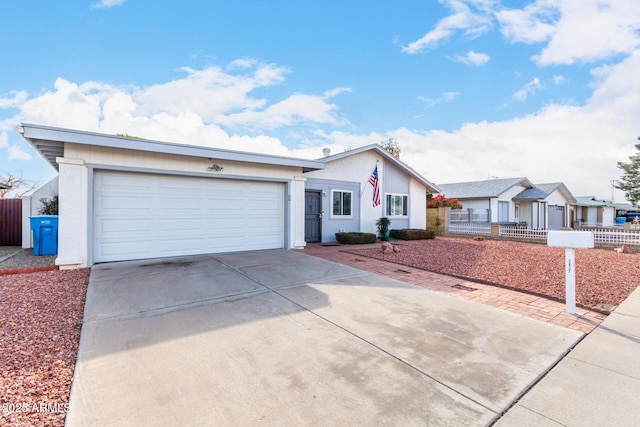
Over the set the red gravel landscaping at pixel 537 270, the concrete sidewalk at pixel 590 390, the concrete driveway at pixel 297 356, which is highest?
the red gravel landscaping at pixel 537 270

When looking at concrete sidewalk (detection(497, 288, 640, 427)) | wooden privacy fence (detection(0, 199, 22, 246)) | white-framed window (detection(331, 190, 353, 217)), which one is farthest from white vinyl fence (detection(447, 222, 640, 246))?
wooden privacy fence (detection(0, 199, 22, 246))

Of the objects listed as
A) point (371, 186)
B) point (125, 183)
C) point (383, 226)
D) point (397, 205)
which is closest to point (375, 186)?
point (371, 186)

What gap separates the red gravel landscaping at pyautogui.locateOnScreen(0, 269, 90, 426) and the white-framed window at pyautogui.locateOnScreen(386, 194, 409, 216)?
12236mm

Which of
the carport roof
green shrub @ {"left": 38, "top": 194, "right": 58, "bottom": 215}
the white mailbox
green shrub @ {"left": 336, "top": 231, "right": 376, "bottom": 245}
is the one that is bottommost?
green shrub @ {"left": 336, "top": 231, "right": 376, "bottom": 245}

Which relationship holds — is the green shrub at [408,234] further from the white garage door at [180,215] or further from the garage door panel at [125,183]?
the garage door panel at [125,183]

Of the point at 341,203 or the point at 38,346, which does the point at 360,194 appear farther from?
the point at 38,346

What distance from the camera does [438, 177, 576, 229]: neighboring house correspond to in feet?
71.8

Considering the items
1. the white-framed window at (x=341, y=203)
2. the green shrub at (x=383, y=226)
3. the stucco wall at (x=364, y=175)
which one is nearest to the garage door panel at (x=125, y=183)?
the stucco wall at (x=364, y=175)

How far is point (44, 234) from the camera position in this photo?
28.1ft

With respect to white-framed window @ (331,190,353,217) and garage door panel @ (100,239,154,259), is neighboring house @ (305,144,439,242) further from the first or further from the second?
garage door panel @ (100,239,154,259)

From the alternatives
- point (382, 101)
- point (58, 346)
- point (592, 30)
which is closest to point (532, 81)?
point (592, 30)

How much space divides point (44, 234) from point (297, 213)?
7400 mm

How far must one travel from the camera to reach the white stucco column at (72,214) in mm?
6480

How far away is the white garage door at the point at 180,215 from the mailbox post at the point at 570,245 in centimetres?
729
